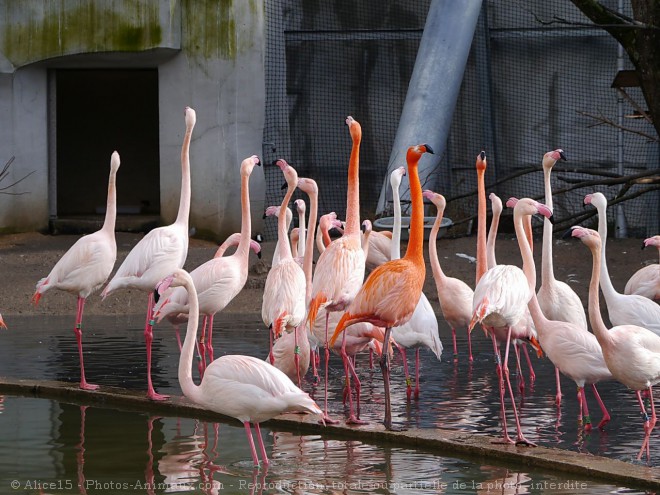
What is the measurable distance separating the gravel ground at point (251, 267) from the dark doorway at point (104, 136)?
5.24m

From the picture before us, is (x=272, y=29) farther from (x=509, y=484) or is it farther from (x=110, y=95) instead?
(x=509, y=484)

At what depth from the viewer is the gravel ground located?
11.5 metres

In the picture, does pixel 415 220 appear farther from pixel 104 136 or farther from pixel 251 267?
pixel 104 136

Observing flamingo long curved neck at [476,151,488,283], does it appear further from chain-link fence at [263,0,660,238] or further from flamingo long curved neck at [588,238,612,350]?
chain-link fence at [263,0,660,238]

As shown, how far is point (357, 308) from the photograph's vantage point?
6.32 m

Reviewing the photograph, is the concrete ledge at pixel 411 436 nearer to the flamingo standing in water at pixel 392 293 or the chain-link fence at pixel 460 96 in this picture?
the flamingo standing in water at pixel 392 293

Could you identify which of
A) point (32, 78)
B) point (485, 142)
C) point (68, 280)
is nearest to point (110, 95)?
point (32, 78)

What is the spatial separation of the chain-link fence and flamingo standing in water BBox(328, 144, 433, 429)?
349 inches

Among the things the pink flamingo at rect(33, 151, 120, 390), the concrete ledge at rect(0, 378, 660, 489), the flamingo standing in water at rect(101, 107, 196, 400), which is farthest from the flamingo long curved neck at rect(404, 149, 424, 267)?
the pink flamingo at rect(33, 151, 120, 390)

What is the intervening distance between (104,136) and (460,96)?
25.0 feet

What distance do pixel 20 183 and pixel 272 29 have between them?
4.17 meters

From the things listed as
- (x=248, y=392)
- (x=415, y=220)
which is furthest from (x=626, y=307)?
(x=248, y=392)

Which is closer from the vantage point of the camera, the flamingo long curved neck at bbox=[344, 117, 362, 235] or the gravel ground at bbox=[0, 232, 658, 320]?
the flamingo long curved neck at bbox=[344, 117, 362, 235]

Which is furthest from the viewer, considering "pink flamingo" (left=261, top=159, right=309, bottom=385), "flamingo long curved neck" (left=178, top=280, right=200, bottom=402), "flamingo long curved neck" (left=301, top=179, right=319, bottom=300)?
"flamingo long curved neck" (left=301, top=179, right=319, bottom=300)
